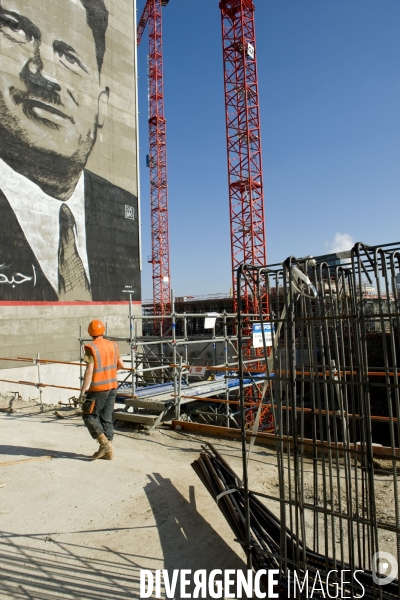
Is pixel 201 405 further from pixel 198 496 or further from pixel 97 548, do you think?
pixel 97 548

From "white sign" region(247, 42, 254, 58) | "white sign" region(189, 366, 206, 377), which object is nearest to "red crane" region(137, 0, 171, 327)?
"white sign" region(247, 42, 254, 58)

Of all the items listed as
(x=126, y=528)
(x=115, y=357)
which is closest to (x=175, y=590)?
(x=126, y=528)

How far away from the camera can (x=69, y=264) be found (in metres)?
19.6

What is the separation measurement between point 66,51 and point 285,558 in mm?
22775

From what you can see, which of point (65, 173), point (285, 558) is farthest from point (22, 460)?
point (65, 173)

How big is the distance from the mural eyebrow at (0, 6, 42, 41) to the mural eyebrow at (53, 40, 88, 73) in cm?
96

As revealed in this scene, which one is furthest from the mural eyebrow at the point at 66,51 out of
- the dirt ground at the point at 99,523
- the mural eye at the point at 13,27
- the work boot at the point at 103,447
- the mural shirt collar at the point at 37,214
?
the work boot at the point at 103,447

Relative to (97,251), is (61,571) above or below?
below

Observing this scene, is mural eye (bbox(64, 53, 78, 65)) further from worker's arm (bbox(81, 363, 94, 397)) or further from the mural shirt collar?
worker's arm (bbox(81, 363, 94, 397))

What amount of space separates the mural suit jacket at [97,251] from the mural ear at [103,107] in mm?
3055

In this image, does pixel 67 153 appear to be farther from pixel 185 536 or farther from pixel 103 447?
pixel 185 536

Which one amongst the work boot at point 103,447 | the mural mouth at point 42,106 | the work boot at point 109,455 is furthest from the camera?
the mural mouth at point 42,106

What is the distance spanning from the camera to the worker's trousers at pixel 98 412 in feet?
18.3

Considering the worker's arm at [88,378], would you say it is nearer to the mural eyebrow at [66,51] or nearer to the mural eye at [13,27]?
the mural eye at [13,27]
